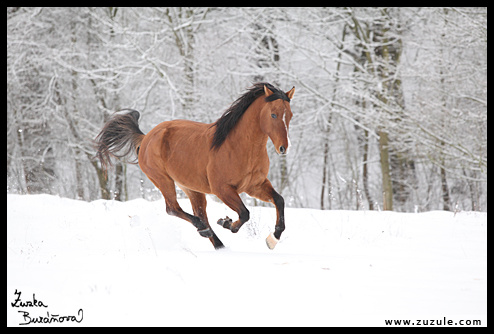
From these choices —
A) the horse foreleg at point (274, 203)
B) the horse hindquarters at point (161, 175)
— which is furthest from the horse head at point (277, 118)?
the horse hindquarters at point (161, 175)

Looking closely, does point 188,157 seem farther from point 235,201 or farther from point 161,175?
point 235,201

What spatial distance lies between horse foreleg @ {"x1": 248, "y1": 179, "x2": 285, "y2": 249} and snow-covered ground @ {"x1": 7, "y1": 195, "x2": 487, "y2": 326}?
0.15 metres

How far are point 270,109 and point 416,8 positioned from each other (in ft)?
33.5

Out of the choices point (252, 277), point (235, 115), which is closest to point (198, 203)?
point (235, 115)

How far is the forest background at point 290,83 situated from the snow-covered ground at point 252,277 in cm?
442

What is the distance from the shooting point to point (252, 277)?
3828 millimetres

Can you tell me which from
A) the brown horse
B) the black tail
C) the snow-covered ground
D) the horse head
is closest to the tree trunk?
the snow-covered ground

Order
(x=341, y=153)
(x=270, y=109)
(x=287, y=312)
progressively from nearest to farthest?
(x=287, y=312), (x=270, y=109), (x=341, y=153)

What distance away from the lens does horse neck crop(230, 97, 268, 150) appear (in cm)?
470

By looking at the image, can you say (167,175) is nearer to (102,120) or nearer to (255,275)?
(255,275)

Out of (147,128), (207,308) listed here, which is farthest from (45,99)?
(207,308)

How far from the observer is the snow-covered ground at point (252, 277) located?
10.6 ft

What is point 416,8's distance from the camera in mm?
13289

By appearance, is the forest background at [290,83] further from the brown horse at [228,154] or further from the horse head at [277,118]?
the horse head at [277,118]
